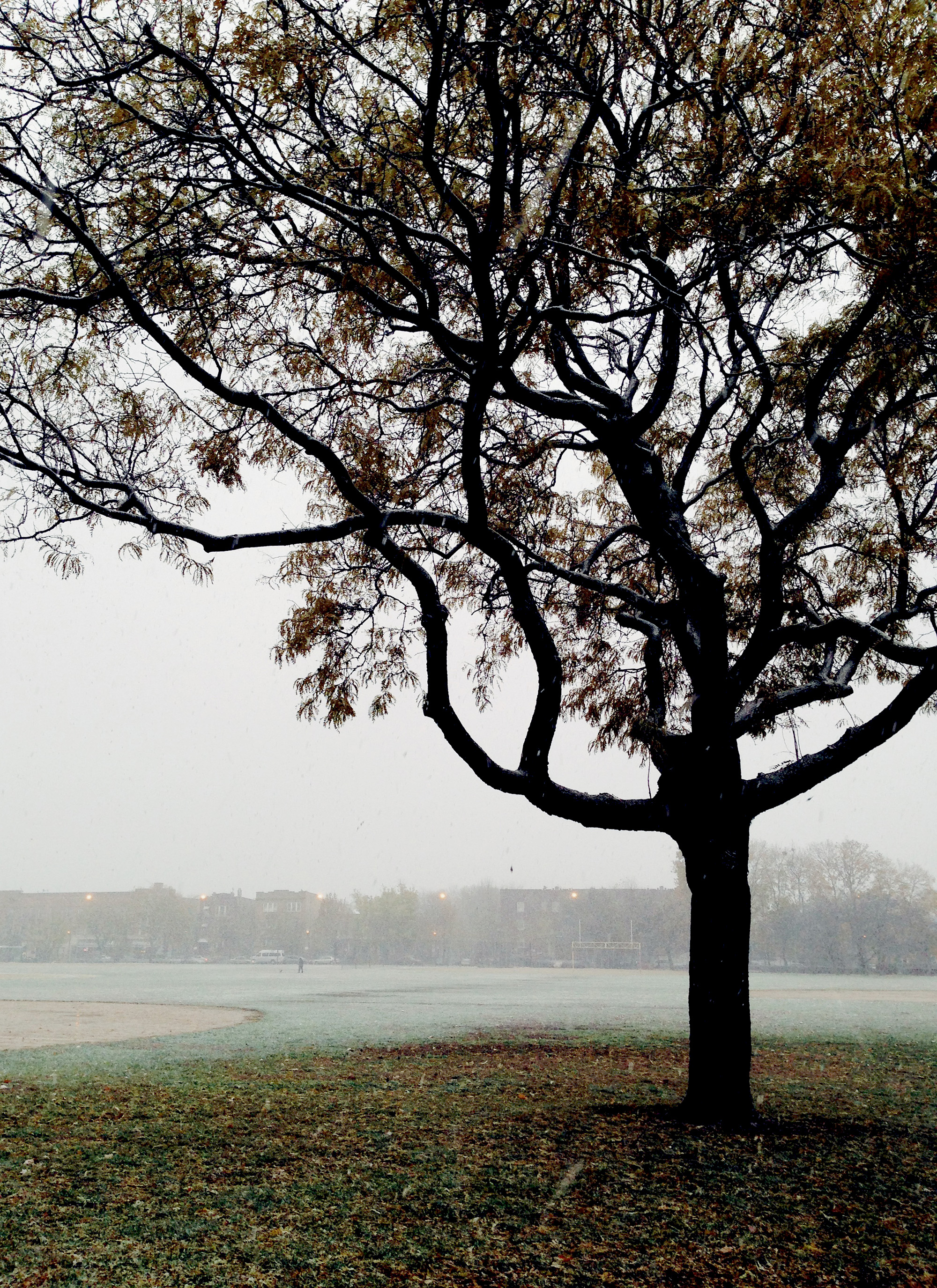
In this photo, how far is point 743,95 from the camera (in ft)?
19.1

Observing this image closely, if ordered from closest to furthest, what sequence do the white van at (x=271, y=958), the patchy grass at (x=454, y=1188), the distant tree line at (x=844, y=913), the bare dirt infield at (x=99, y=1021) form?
the patchy grass at (x=454, y=1188), the bare dirt infield at (x=99, y=1021), the distant tree line at (x=844, y=913), the white van at (x=271, y=958)

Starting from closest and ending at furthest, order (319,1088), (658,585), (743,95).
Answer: (743,95)
(319,1088)
(658,585)

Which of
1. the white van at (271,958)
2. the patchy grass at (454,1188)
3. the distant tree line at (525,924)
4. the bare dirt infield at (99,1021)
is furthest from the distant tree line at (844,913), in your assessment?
the patchy grass at (454,1188)

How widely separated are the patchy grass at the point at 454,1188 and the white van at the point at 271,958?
3601 inches

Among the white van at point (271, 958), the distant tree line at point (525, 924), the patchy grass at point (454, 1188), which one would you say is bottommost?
the white van at point (271, 958)

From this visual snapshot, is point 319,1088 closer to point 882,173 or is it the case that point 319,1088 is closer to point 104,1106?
point 104,1106

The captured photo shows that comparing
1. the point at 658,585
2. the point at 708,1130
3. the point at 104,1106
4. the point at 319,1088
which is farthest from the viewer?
the point at 658,585

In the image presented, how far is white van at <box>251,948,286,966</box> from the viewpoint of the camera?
310 feet

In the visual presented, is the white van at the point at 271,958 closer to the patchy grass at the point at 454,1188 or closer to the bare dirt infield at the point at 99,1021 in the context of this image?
the bare dirt infield at the point at 99,1021

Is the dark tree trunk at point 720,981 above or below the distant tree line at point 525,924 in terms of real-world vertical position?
above

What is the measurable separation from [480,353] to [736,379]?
9.49 feet

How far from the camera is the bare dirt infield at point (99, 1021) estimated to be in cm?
1549

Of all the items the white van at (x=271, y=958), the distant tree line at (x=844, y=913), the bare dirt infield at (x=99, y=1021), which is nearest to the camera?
the bare dirt infield at (x=99, y=1021)

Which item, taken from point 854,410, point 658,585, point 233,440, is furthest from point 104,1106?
point 854,410
